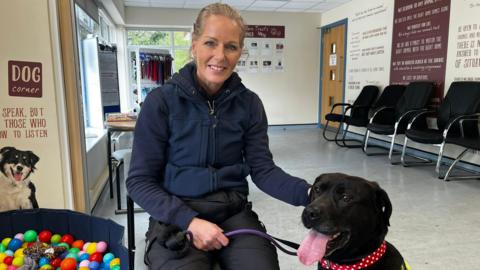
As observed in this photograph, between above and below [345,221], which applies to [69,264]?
below

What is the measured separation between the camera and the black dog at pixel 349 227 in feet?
3.34

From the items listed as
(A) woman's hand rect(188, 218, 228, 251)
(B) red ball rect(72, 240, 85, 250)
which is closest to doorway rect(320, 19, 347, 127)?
(B) red ball rect(72, 240, 85, 250)

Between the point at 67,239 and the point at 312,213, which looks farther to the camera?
the point at 67,239

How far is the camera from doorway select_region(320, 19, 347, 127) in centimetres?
710

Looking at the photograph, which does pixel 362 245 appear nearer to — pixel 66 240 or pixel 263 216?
pixel 66 240

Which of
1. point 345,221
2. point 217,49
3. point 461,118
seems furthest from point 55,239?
point 461,118

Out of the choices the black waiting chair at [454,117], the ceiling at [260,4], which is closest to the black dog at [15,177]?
the black waiting chair at [454,117]

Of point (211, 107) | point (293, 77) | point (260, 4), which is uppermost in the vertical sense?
point (260, 4)

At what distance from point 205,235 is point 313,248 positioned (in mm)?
303

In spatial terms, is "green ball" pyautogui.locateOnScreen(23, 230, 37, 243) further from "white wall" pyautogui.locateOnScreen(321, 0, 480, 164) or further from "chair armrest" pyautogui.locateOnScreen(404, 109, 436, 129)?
"white wall" pyautogui.locateOnScreen(321, 0, 480, 164)

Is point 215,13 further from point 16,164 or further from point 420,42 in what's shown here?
point 420,42

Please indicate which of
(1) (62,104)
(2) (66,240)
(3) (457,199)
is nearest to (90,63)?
(1) (62,104)

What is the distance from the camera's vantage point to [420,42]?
497cm

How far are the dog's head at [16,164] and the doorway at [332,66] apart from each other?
237 inches
